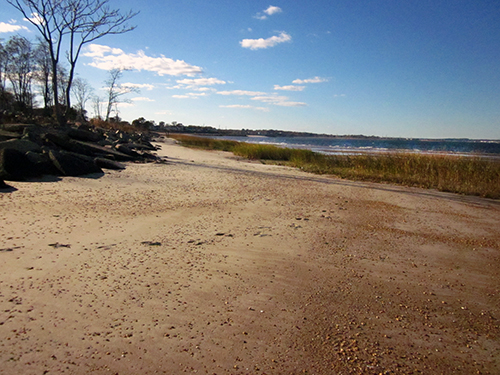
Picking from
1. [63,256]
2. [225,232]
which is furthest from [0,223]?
[225,232]

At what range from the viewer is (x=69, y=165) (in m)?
7.61

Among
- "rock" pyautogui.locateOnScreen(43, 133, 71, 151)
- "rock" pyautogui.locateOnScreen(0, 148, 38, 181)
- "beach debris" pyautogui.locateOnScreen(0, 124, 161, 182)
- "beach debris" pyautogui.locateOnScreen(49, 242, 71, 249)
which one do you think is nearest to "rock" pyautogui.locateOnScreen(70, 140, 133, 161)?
"beach debris" pyautogui.locateOnScreen(0, 124, 161, 182)

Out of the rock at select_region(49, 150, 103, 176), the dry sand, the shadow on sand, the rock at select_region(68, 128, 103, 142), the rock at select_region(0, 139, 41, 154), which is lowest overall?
the dry sand

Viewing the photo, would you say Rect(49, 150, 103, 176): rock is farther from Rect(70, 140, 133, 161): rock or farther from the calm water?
the calm water

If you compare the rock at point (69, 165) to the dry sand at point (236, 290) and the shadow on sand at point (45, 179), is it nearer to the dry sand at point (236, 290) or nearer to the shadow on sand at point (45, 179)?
the shadow on sand at point (45, 179)

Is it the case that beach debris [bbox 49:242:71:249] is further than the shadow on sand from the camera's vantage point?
No

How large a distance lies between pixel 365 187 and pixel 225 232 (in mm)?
6093

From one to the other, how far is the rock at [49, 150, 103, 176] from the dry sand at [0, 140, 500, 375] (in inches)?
60.5

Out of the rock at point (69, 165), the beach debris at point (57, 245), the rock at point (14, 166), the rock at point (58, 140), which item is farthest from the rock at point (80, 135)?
the beach debris at point (57, 245)

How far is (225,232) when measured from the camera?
4715mm

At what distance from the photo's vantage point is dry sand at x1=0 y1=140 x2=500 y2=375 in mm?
2199

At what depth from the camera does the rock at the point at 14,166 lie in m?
6.41

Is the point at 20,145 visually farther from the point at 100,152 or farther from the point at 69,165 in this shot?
the point at 100,152

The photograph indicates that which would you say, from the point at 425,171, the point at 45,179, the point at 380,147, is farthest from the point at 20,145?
the point at 380,147
